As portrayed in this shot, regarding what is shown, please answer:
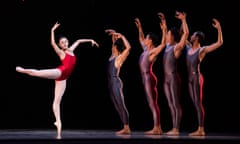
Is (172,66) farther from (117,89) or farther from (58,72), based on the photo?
(58,72)

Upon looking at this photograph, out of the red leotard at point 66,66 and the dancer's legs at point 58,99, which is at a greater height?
the red leotard at point 66,66

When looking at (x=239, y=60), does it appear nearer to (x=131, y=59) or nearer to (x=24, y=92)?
(x=131, y=59)

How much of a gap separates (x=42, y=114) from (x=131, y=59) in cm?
195

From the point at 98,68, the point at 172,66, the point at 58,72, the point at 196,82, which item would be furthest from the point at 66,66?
the point at 98,68

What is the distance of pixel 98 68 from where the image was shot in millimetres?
11672

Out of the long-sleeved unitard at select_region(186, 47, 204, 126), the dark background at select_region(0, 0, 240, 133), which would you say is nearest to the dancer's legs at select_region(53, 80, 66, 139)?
the long-sleeved unitard at select_region(186, 47, 204, 126)

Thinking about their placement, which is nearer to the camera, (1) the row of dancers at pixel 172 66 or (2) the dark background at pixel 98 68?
(1) the row of dancers at pixel 172 66

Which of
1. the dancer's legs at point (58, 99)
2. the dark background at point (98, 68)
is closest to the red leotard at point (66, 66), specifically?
the dancer's legs at point (58, 99)

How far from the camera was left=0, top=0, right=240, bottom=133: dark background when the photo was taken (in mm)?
11375

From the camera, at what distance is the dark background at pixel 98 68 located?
37.3ft

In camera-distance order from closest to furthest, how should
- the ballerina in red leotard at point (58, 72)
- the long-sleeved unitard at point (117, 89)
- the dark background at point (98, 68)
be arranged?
the ballerina in red leotard at point (58, 72) → the long-sleeved unitard at point (117, 89) → the dark background at point (98, 68)

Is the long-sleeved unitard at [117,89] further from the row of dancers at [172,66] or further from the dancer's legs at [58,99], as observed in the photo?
the dancer's legs at [58,99]

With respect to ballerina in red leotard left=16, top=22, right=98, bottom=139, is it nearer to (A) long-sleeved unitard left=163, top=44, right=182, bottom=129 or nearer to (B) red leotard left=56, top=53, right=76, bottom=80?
(B) red leotard left=56, top=53, right=76, bottom=80
